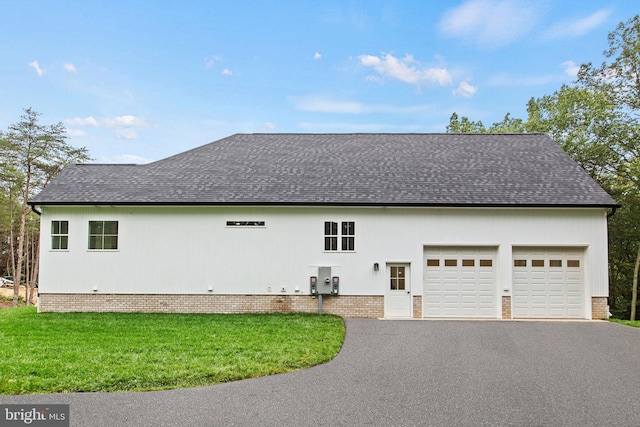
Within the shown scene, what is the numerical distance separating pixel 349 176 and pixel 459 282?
17.4ft

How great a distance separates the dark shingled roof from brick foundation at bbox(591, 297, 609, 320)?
3.11 metres

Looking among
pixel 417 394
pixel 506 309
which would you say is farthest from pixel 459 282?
pixel 417 394

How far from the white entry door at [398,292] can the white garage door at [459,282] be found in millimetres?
586

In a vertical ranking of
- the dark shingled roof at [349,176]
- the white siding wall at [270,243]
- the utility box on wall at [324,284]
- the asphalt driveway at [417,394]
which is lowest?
the asphalt driveway at [417,394]

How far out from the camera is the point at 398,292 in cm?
1416

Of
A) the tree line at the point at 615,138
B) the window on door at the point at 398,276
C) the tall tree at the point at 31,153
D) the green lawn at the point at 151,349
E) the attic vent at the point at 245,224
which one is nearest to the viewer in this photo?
the green lawn at the point at 151,349

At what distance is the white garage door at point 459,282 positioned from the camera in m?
14.1

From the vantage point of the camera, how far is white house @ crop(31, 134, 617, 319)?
1402cm

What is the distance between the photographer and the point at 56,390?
608 centimetres

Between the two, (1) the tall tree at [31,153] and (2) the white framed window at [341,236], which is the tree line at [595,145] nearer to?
(1) the tall tree at [31,153]

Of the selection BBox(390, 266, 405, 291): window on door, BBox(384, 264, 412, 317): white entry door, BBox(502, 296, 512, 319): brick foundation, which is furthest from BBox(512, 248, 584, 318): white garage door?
BBox(390, 266, 405, 291): window on door

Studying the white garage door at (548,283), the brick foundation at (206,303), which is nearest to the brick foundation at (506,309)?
the white garage door at (548,283)

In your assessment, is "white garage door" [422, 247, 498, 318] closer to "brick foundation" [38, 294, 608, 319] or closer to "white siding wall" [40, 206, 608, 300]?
"white siding wall" [40, 206, 608, 300]

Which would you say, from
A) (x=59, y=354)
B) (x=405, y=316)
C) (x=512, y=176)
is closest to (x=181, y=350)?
(x=59, y=354)
